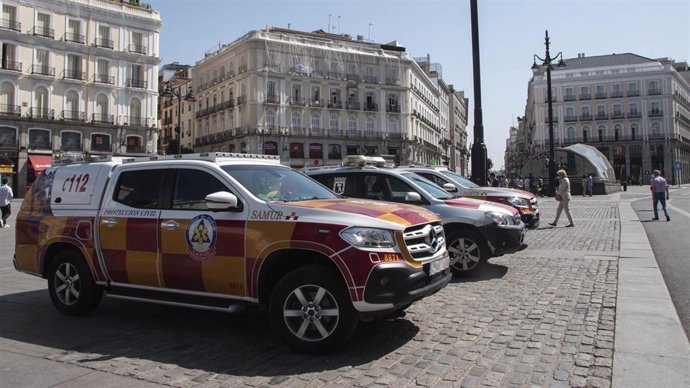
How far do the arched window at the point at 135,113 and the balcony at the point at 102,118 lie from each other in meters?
1.96

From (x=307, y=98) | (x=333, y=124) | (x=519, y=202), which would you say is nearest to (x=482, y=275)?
(x=519, y=202)

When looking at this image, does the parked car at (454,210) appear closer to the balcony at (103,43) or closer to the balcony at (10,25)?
the balcony at (10,25)

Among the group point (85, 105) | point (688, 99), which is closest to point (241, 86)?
point (85, 105)

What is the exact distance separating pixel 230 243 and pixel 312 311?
1.02 metres

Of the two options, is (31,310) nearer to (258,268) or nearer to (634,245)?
(258,268)

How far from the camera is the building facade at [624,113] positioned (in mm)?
85250

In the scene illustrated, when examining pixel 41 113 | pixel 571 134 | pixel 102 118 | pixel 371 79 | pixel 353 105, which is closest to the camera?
pixel 41 113

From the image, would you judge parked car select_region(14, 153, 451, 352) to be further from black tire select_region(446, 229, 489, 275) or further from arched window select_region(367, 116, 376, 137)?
arched window select_region(367, 116, 376, 137)

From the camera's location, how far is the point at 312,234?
448 centimetres

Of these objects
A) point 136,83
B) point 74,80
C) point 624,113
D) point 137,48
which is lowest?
point 74,80

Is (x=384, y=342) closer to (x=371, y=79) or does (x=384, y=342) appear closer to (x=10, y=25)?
(x=10, y=25)

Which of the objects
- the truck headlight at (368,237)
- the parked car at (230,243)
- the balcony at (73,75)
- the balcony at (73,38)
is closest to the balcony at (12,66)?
the balcony at (73,75)

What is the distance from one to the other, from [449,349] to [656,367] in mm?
1633

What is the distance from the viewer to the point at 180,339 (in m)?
5.18
